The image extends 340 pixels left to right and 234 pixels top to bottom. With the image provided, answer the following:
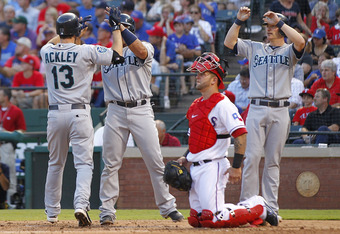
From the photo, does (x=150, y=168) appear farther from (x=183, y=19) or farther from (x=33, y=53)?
(x=33, y=53)

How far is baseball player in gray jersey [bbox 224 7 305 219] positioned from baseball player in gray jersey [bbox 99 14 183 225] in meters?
1.03

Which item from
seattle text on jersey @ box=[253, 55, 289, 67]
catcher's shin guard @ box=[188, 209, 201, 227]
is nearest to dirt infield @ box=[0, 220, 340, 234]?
catcher's shin guard @ box=[188, 209, 201, 227]

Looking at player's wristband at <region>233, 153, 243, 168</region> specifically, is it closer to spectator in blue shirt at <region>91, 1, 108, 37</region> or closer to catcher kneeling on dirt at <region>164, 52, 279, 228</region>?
catcher kneeling on dirt at <region>164, 52, 279, 228</region>

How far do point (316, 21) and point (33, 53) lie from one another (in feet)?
20.7

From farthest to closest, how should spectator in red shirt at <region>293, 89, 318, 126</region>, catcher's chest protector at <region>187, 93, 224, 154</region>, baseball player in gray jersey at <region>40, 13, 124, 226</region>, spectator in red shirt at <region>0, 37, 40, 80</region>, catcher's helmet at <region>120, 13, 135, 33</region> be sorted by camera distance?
1. spectator in red shirt at <region>0, 37, 40, 80</region>
2. spectator in red shirt at <region>293, 89, 318, 126</region>
3. catcher's helmet at <region>120, 13, 135, 33</region>
4. baseball player in gray jersey at <region>40, 13, 124, 226</region>
5. catcher's chest protector at <region>187, 93, 224, 154</region>

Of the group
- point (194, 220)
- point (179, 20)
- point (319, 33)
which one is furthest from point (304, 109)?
point (194, 220)

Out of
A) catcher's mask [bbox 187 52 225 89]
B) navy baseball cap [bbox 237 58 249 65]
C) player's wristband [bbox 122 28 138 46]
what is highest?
player's wristband [bbox 122 28 138 46]

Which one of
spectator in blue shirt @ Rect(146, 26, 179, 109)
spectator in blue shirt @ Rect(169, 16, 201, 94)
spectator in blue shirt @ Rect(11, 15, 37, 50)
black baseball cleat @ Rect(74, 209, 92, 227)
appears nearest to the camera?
black baseball cleat @ Rect(74, 209, 92, 227)

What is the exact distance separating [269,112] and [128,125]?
1.58 metres

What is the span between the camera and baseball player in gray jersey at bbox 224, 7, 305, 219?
23.9 ft

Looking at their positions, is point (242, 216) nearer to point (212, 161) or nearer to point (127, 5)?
point (212, 161)

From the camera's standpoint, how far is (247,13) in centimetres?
737

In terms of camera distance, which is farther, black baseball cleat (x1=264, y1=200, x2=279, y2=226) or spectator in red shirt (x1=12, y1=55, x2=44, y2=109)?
spectator in red shirt (x1=12, y1=55, x2=44, y2=109)

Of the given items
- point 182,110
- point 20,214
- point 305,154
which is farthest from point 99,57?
point 182,110
